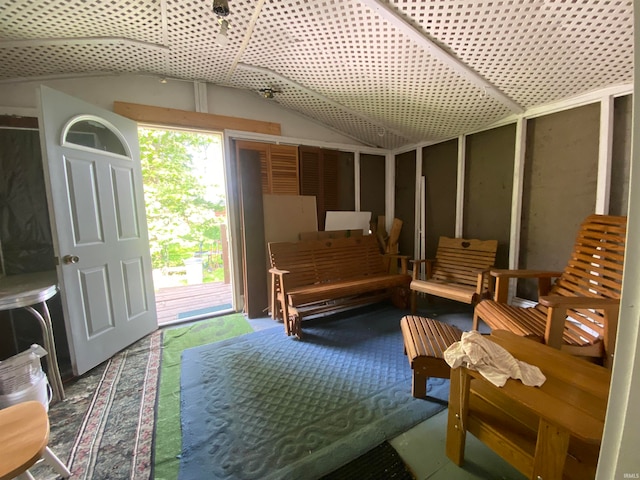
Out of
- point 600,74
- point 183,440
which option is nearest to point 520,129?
point 600,74

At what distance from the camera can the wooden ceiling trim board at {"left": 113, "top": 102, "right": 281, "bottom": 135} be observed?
2.61m

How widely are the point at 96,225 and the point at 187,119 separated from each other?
56.3 inches

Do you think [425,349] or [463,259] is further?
[463,259]

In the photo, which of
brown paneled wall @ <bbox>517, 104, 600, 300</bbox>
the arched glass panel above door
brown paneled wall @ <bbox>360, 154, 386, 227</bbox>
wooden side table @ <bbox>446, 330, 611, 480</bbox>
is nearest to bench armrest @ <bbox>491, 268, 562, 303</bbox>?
brown paneled wall @ <bbox>517, 104, 600, 300</bbox>

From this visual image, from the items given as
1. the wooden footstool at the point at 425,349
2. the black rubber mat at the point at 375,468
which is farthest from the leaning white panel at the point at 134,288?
the wooden footstool at the point at 425,349

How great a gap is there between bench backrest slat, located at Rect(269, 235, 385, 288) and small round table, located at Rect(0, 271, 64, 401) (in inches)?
67.7

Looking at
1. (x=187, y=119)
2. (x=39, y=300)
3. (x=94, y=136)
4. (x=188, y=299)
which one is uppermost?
(x=187, y=119)

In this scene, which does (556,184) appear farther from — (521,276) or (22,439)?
(22,439)

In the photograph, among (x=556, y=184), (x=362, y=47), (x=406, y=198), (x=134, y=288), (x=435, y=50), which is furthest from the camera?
(x=406, y=198)

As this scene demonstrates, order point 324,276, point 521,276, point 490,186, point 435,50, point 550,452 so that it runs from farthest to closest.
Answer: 1. point 324,276
2. point 490,186
3. point 521,276
4. point 435,50
5. point 550,452

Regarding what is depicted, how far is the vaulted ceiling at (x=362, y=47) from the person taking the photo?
155 centimetres

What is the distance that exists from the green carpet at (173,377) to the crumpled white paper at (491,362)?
1445 mm

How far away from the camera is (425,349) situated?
1581 mm

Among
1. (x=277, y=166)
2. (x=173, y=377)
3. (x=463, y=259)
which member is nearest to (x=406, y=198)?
(x=463, y=259)
